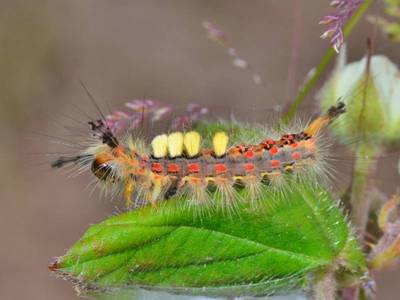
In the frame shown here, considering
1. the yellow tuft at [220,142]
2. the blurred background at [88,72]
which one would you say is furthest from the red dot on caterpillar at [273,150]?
the blurred background at [88,72]

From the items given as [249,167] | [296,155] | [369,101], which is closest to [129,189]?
[249,167]

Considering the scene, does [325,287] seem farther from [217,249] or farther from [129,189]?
[129,189]

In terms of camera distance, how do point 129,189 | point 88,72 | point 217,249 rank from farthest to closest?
point 88,72 < point 129,189 < point 217,249

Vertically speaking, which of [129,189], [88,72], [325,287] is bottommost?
[325,287]

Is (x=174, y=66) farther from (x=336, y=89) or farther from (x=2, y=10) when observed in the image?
(x=336, y=89)

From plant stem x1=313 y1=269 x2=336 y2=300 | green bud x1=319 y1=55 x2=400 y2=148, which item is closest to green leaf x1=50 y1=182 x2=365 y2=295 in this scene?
plant stem x1=313 y1=269 x2=336 y2=300

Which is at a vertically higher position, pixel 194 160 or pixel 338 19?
pixel 338 19

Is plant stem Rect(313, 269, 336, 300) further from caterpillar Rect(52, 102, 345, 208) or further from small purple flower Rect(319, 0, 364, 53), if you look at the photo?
small purple flower Rect(319, 0, 364, 53)
